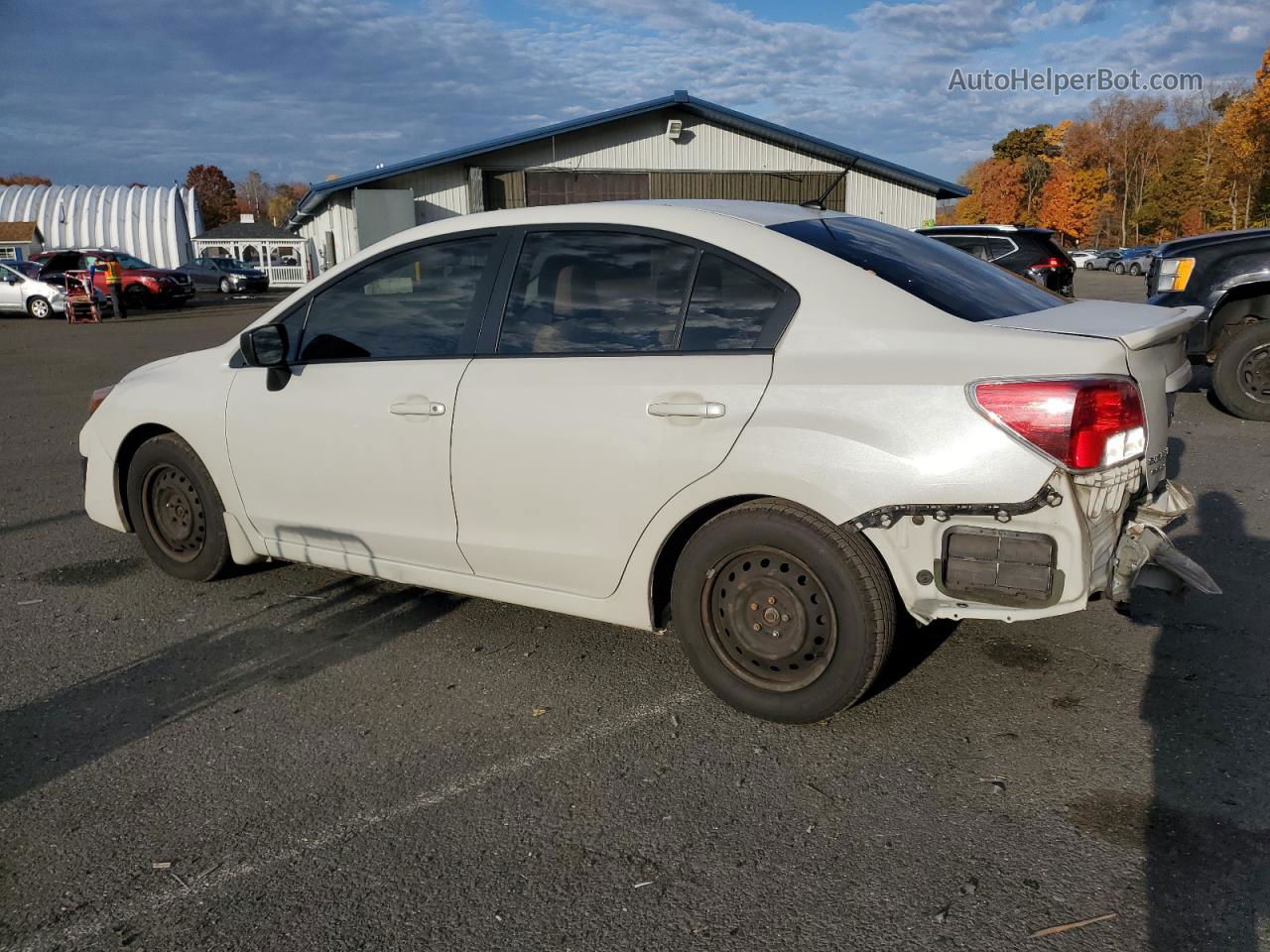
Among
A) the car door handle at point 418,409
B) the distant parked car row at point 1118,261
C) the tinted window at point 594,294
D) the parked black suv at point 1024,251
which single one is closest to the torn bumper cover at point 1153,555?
the tinted window at point 594,294

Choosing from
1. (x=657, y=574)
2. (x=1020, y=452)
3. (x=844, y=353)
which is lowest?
(x=657, y=574)

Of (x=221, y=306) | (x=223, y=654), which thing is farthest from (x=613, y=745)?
(x=221, y=306)

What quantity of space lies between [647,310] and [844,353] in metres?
0.76

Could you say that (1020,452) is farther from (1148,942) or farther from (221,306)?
(221,306)

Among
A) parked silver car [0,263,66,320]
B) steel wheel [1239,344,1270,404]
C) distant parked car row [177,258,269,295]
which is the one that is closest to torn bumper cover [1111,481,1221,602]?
steel wheel [1239,344,1270,404]

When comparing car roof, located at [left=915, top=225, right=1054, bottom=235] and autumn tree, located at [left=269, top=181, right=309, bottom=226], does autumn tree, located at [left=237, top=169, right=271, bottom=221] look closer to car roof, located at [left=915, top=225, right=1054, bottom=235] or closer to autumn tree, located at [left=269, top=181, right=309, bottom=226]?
autumn tree, located at [left=269, top=181, right=309, bottom=226]

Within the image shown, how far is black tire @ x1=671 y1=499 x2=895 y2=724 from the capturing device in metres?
3.14

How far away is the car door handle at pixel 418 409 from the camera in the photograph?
382cm

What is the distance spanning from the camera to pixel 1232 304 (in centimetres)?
877

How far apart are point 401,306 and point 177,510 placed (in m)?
1.69

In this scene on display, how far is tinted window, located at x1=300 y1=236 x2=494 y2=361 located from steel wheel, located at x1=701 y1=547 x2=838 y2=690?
143 cm

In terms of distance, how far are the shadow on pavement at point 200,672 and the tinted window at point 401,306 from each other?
3.81 ft

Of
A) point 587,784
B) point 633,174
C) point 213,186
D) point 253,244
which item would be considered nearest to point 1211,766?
point 587,784

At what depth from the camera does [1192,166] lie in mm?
72438
